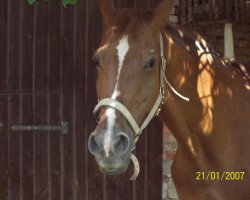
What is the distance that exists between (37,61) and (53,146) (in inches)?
31.2

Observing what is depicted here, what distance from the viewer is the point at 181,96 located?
2.52 metres

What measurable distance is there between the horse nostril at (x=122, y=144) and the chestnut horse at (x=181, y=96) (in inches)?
0.8

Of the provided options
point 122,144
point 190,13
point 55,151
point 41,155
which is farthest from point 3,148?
point 122,144

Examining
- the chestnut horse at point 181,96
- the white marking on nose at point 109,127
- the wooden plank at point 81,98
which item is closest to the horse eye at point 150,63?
the chestnut horse at point 181,96

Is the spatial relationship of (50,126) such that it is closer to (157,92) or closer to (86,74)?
(86,74)

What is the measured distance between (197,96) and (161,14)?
0.48m

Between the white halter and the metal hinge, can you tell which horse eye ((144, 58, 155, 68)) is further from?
the metal hinge

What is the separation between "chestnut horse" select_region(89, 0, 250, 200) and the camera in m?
2.26

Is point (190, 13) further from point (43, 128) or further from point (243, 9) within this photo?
point (43, 128)

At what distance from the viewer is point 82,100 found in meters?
4.42

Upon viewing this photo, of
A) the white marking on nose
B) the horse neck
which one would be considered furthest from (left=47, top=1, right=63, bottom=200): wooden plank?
the white marking on nose

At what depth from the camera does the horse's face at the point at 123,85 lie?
2123 millimetres

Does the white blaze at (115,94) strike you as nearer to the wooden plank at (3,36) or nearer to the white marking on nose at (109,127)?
the white marking on nose at (109,127)

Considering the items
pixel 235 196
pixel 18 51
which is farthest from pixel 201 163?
pixel 18 51
